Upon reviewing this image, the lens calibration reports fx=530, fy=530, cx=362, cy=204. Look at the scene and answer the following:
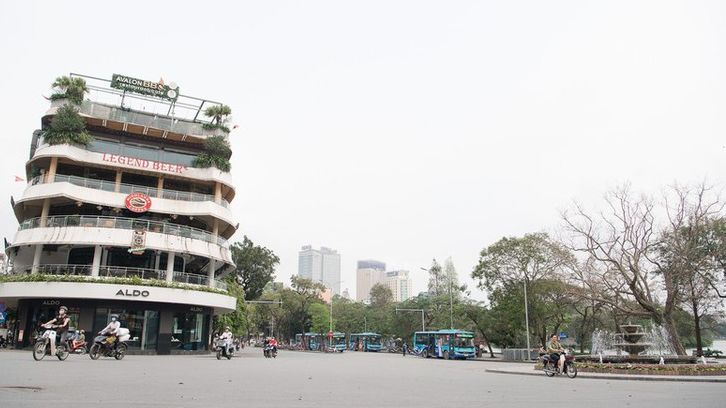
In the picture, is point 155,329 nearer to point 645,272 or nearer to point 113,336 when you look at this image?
point 113,336

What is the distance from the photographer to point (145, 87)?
142ft

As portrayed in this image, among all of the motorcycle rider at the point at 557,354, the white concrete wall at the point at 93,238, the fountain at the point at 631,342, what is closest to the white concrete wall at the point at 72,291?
the white concrete wall at the point at 93,238

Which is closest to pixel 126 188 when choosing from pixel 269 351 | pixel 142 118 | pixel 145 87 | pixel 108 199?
pixel 108 199

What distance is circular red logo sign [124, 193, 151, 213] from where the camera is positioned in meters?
38.2

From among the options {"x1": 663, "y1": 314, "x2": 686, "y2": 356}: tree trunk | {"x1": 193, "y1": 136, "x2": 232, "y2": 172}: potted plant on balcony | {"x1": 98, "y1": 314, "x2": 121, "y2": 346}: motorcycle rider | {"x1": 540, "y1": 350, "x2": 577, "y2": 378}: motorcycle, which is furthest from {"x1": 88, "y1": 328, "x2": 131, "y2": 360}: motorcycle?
{"x1": 663, "y1": 314, "x2": 686, "y2": 356}: tree trunk

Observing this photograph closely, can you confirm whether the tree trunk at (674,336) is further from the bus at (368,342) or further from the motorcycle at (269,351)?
the bus at (368,342)

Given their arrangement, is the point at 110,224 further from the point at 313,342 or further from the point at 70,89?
the point at 313,342

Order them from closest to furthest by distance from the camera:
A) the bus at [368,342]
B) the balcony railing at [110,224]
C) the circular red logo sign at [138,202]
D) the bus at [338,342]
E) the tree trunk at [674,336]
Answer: the tree trunk at [674,336] < the balcony railing at [110,224] < the circular red logo sign at [138,202] < the bus at [338,342] < the bus at [368,342]

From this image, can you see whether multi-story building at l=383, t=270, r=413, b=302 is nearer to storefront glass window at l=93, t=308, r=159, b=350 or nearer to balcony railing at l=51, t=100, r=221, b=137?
balcony railing at l=51, t=100, r=221, b=137

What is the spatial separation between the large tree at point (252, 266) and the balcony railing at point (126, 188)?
2405cm

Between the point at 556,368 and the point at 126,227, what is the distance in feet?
96.8

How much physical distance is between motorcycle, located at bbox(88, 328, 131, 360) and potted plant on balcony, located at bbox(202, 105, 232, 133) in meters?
24.9

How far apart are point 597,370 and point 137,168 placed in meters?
33.3

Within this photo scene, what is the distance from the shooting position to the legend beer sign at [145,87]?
1672 inches
